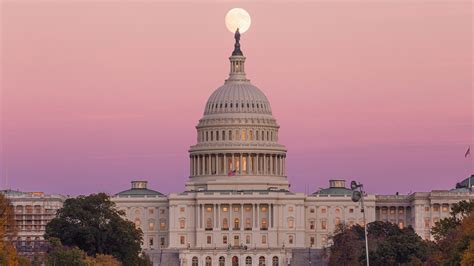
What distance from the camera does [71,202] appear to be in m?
190

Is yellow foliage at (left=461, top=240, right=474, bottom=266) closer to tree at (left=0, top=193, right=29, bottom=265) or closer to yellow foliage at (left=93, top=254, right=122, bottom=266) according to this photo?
tree at (left=0, top=193, right=29, bottom=265)

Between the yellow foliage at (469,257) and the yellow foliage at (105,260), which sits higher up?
the yellow foliage at (105,260)

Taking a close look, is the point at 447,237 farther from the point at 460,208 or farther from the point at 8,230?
the point at 8,230

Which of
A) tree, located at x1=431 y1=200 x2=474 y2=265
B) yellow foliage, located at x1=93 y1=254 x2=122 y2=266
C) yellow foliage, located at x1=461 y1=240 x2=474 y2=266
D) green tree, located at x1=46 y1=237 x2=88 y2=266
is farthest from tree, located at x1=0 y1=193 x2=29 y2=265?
tree, located at x1=431 y1=200 x2=474 y2=265

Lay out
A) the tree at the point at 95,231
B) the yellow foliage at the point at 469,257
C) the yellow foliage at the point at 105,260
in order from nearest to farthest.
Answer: the yellow foliage at the point at 469,257 < the yellow foliage at the point at 105,260 < the tree at the point at 95,231

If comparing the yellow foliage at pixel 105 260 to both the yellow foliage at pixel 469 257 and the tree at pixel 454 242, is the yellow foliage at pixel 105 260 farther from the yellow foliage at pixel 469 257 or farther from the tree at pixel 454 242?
the yellow foliage at pixel 469 257

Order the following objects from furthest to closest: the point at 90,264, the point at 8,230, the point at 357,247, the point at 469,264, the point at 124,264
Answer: the point at 357,247, the point at 124,264, the point at 90,264, the point at 8,230, the point at 469,264

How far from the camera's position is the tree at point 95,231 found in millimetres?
182500

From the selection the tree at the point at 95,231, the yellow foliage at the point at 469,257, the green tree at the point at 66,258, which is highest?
the tree at the point at 95,231

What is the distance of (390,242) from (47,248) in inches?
1252

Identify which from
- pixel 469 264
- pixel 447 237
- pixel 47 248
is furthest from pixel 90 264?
pixel 469 264

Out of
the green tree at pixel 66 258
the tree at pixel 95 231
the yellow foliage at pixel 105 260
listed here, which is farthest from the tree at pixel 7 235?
the tree at pixel 95 231

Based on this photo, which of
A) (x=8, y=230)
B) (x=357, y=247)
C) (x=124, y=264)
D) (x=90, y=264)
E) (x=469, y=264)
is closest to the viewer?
(x=469, y=264)

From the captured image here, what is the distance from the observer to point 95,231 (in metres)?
183
